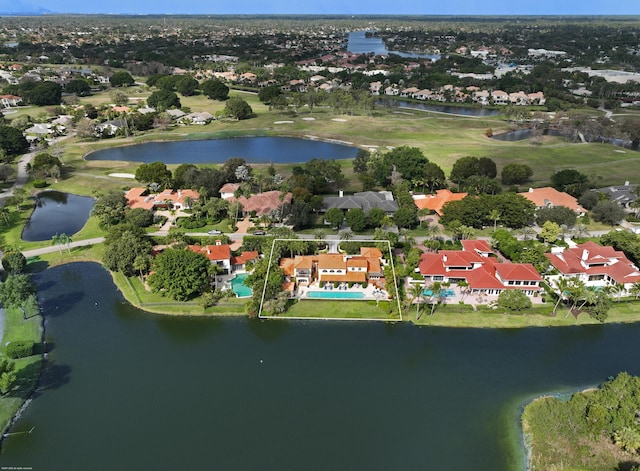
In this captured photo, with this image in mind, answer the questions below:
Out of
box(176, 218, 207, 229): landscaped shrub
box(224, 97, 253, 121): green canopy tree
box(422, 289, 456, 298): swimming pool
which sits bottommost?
box(422, 289, 456, 298): swimming pool

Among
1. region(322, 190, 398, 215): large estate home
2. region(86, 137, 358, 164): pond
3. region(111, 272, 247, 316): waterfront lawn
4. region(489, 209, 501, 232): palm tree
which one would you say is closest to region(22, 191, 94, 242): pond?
region(86, 137, 358, 164): pond

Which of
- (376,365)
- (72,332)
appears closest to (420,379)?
(376,365)

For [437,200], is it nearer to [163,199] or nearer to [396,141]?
[396,141]

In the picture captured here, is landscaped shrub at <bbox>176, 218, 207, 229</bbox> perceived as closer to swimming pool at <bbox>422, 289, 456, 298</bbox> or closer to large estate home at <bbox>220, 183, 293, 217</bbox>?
large estate home at <bbox>220, 183, 293, 217</bbox>

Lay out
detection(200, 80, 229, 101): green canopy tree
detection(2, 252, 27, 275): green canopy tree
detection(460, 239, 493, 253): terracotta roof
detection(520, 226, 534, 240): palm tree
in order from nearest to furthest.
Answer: detection(2, 252, 27, 275): green canopy tree, detection(460, 239, 493, 253): terracotta roof, detection(520, 226, 534, 240): palm tree, detection(200, 80, 229, 101): green canopy tree

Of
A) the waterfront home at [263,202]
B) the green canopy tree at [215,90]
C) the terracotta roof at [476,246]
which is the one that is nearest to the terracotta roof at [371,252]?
the terracotta roof at [476,246]

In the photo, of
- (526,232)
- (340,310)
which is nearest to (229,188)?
(340,310)
